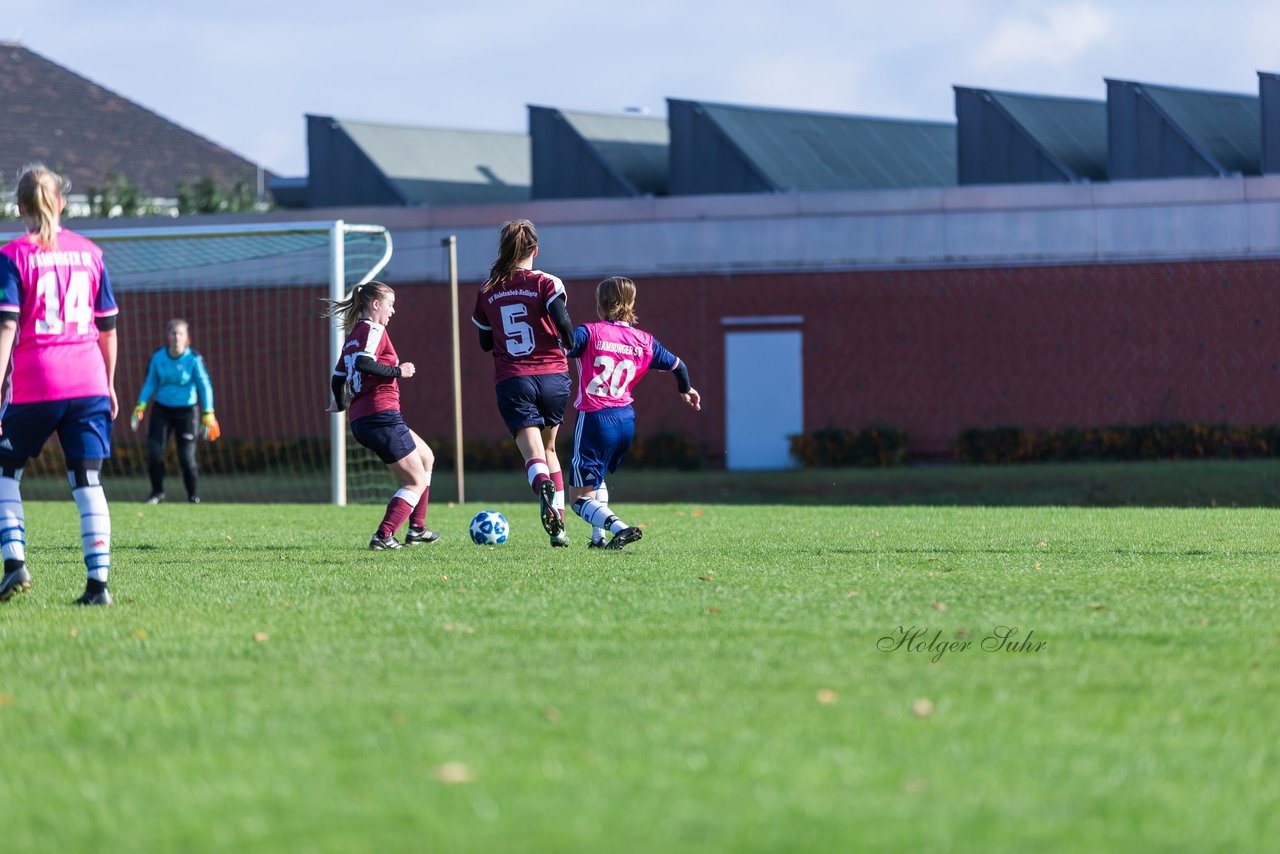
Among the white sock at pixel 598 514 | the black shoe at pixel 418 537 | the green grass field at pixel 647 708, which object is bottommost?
the black shoe at pixel 418 537

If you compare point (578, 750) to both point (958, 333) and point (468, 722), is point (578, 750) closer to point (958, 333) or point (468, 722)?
point (468, 722)

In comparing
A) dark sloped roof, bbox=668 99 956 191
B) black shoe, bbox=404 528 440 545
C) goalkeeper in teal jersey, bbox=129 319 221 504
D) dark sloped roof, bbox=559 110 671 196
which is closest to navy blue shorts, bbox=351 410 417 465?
black shoe, bbox=404 528 440 545

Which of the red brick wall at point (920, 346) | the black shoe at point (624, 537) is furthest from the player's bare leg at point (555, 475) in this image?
the red brick wall at point (920, 346)

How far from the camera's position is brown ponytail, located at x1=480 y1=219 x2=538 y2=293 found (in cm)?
991

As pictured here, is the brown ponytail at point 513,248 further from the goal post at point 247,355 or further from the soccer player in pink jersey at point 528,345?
the goal post at point 247,355

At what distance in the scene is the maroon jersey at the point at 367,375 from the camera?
10242 mm

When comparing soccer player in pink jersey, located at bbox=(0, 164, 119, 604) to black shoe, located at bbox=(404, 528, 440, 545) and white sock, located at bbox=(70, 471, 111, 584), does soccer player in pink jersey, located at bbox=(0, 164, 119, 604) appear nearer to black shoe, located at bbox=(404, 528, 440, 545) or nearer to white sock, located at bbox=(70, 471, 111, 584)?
white sock, located at bbox=(70, 471, 111, 584)

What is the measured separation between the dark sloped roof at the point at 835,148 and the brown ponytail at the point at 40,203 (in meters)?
22.5

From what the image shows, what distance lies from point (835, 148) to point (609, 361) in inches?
900

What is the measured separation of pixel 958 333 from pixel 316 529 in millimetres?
16018

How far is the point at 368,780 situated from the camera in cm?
402

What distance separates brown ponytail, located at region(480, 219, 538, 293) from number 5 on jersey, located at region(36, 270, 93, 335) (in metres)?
2.86

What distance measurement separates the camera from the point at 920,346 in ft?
87.6

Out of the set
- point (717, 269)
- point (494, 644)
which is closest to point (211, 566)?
point (494, 644)
